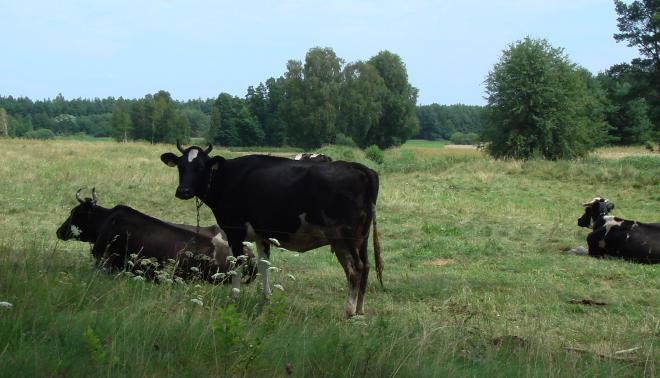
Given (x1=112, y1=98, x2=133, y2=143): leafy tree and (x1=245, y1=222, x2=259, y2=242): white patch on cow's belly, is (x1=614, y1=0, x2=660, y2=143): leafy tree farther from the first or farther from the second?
(x1=112, y1=98, x2=133, y2=143): leafy tree

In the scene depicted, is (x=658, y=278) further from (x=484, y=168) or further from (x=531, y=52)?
(x=531, y=52)

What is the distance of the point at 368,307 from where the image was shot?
970cm

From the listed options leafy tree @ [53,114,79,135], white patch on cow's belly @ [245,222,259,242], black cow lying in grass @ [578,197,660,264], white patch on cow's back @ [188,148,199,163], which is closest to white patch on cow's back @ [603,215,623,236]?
black cow lying in grass @ [578,197,660,264]

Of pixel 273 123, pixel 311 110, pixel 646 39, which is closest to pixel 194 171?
pixel 646 39

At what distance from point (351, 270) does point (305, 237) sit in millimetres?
930

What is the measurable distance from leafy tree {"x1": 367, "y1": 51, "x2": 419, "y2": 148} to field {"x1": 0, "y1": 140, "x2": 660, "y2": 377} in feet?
223

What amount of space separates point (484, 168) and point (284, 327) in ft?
96.5

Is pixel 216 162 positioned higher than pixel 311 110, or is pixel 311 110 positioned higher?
pixel 311 110

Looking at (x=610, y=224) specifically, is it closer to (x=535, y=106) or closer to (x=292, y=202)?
(x=292, y=202)

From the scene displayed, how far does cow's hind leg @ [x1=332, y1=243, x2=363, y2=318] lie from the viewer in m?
9.04

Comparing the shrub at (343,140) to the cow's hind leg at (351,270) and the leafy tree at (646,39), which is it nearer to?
the leafy tree at (646,39)

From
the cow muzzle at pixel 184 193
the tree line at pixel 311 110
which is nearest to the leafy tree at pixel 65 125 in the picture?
the tree line at pixel 311 110

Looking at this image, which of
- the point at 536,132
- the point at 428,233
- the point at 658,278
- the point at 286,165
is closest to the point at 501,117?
the point at 536,132

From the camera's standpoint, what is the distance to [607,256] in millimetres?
15359
